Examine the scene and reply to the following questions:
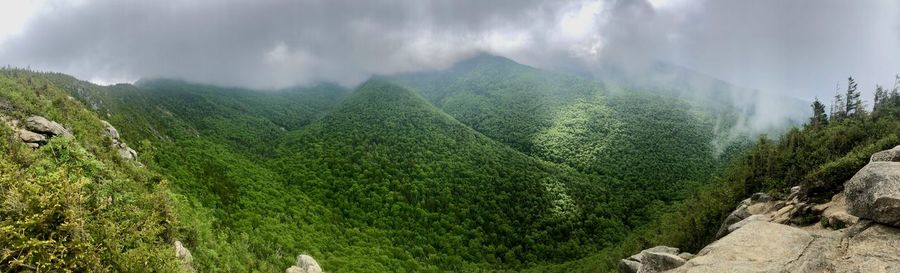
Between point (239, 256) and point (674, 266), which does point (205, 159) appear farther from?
point (674, 266)

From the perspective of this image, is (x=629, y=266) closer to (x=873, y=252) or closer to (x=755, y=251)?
(x=755, y=251)

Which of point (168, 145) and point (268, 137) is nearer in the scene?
point (168, 145)

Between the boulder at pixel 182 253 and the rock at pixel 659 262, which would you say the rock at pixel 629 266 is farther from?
the boulder at pixel 182 253

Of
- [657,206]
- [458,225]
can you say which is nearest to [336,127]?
[458,225]

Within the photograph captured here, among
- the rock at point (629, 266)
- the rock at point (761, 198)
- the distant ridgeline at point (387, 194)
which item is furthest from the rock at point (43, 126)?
the rock at point (761, 198)

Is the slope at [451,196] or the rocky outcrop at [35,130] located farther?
the slope at [451,196]

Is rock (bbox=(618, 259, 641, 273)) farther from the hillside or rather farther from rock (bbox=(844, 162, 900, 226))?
the hillside
